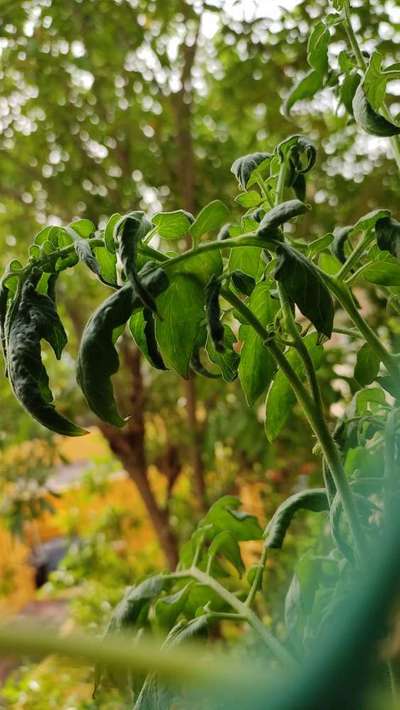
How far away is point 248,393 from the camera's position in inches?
15.9

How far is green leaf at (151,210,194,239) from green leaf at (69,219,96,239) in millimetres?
41

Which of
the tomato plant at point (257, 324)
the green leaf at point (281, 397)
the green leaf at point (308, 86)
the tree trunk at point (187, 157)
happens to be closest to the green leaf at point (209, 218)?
the tomato plant at point (257, 324)

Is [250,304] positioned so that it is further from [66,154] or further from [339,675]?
[66,154]

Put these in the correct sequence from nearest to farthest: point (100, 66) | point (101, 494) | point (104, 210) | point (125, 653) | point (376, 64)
Result: 1. point (125, 653)
2. point (376, 64)
3. point (100, 66)
4. point (104, 210)
5. point (101, 494)

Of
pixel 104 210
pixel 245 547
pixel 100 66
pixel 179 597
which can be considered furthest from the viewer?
pixel 245 547

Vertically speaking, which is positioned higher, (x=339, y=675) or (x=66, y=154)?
(x=66, y=154)

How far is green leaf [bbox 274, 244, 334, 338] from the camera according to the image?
306mm

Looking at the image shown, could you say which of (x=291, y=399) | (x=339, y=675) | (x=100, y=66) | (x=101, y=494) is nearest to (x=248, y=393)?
(x=291, y=399)

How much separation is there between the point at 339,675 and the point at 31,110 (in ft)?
4.22

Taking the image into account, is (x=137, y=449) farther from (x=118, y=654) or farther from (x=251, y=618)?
(x=118, y=654)

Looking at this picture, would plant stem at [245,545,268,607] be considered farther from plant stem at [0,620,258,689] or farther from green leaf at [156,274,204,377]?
plant stem at [0,620,258,689]

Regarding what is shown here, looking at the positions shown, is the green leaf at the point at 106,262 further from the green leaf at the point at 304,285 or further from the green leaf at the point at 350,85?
the green leaf at the point at 350,85

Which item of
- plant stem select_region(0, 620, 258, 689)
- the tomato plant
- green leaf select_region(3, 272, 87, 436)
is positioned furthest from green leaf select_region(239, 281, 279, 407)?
plant stem select_region(0, 620, 258, 689)

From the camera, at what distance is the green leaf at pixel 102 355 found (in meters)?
0.29
